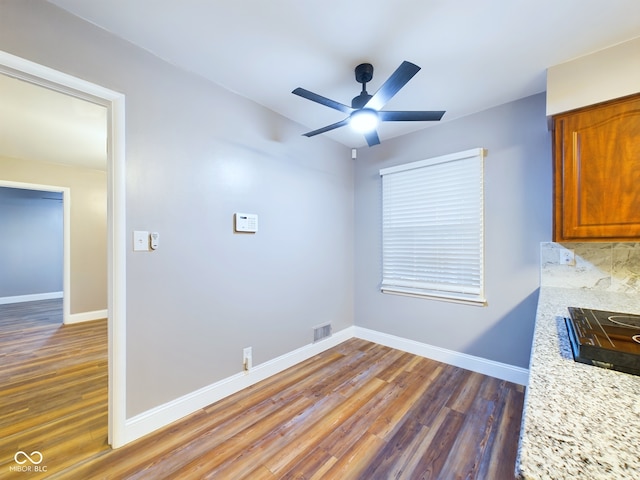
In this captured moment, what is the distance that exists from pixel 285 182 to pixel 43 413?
260cm

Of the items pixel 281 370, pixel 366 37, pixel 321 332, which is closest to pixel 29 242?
pixel 281 370

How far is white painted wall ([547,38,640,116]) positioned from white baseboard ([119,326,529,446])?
2.14 meters

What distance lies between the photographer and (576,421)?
57 centimetres

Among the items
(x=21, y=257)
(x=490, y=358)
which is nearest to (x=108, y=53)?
(x=490, y=358)

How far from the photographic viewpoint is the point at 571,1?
1378 millimetres

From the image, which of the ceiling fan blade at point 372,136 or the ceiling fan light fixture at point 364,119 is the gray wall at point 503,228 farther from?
the ceiling fan light fixture at point 364,119

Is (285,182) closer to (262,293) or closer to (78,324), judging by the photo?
(262,293)

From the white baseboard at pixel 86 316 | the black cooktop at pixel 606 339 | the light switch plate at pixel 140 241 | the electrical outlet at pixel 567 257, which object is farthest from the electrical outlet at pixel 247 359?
the white baseboard at pixel 86 316

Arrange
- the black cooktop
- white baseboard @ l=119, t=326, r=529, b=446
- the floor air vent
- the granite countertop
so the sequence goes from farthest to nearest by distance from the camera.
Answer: the floor air vent → white baseboard @ l=119, t=326, r=529, b=446 → the black cooktop → the granite countertop

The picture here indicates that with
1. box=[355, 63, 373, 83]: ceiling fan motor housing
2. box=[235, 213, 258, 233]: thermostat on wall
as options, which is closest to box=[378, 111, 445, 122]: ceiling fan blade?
box=[355, 63, 373, 83]: ceiling fan motor housing

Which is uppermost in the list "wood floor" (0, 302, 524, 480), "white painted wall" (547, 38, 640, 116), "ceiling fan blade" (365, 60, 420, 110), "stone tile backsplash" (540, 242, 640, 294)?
"white painted wall" (547, 38, 640, 116)

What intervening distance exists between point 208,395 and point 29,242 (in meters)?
6.83

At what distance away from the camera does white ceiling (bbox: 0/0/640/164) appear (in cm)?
143

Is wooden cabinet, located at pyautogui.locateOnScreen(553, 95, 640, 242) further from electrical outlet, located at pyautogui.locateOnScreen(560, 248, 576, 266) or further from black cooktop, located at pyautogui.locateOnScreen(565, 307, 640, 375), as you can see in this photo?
black cooktop, located at pyautogui.locateOnScreen(565, 307, 640, 375)
